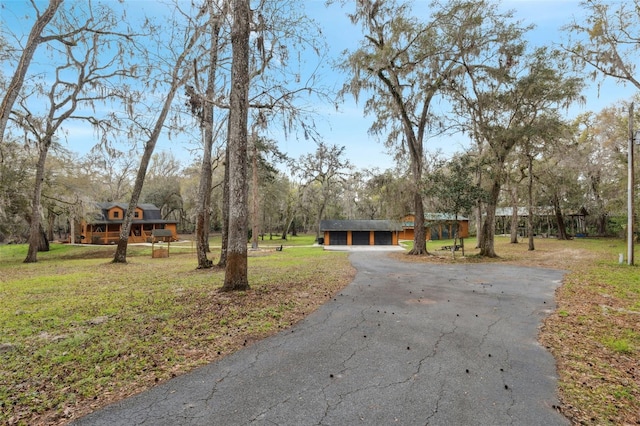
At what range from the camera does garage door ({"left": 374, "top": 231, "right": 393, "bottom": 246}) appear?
3167 cm

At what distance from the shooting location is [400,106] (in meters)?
17.0

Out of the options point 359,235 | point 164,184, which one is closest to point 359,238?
point 359,235

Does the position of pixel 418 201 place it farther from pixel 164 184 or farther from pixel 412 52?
pixel 164 184

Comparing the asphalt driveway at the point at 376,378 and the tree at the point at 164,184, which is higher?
the tree at the point at 164,184

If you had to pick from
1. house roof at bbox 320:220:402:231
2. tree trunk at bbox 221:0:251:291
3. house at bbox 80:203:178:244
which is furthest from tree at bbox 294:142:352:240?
tree trunk at bbox 221:0:251:291

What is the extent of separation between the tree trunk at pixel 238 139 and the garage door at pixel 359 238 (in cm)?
2480

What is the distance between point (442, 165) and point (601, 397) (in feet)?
53.7

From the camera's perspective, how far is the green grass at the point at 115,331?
326 cm

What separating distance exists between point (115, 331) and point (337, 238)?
2713 cm

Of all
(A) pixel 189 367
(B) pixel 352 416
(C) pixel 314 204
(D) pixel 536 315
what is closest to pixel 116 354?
(A) pixel 189 367

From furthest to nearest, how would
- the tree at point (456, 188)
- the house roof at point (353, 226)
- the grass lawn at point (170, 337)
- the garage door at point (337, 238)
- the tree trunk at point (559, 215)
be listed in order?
the garage door at point (337, 238)
the house roof at point (353, 226)
the tree trunk at point (559, 215)
the tree at point (456, 188)
the grass lawn at point (170, 337)

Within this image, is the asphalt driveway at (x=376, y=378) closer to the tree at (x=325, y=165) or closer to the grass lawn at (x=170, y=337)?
the grass lawn at (x=170, y=337)

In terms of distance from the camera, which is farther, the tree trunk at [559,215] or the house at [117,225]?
the house at [117,225]

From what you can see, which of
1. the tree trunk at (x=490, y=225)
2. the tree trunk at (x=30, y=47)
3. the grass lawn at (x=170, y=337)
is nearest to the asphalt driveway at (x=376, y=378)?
the grass lawn at (x=170, y=337)
